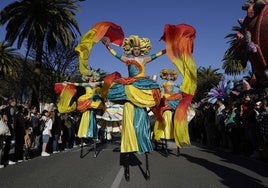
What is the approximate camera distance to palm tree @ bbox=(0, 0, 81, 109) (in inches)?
1256

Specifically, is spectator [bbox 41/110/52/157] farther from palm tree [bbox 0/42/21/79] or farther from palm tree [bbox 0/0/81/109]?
A: palm tree [bbox 0/42/21/79]

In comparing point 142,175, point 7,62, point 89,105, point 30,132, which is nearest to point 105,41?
point 142,175

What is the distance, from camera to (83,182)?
8359mm

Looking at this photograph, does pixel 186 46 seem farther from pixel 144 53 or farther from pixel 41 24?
pixel 41 24

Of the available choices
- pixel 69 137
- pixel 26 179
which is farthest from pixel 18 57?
pixel 26 179

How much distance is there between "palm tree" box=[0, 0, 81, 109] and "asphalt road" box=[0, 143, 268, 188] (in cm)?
2127

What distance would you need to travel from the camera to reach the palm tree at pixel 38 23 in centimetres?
3189

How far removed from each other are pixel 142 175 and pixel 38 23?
974 inches

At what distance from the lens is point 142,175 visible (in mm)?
9094

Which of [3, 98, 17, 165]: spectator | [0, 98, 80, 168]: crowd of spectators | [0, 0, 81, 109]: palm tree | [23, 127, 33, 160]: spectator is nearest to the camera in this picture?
[3, 98, 17, 165]: spectator

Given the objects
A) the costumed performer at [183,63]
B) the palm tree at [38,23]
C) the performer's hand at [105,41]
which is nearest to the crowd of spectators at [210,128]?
the costumed performer at [183,63]

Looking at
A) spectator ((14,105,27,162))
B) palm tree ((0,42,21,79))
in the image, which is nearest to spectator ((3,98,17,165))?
spectator ((14,105,27,162))

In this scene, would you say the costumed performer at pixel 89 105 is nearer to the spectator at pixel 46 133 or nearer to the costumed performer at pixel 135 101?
the spectator at pixel 46 133

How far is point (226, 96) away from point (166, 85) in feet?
11.3
